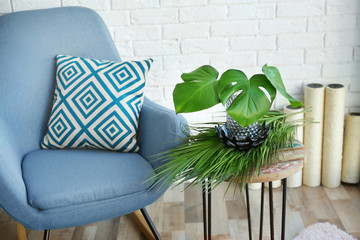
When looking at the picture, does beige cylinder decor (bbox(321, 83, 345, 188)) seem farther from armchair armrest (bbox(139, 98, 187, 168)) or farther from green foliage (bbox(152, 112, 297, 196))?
armchair armrest (bbox(139, 98, 187, 168))

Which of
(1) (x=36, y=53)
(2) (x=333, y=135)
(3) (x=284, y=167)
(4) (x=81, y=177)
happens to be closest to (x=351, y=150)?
(2) (x=333, y=135)

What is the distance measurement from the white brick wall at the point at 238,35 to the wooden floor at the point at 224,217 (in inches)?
18.7

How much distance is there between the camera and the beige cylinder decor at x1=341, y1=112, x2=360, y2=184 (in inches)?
85.5

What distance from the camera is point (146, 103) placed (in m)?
1.83

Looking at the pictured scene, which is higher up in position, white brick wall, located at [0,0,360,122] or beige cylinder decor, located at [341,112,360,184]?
white brick wall, located at [0,0,360,122]

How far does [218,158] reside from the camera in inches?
57.1

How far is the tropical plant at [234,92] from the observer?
4.38 ft

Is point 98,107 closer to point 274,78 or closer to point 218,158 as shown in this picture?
point 218,158

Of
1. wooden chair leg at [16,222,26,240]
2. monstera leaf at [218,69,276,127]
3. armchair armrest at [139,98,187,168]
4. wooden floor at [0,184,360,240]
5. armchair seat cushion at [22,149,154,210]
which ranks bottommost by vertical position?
wooden floor at [0,184,360,240]

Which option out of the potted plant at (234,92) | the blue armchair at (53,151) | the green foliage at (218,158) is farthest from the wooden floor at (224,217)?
the potted plant at (234,92)

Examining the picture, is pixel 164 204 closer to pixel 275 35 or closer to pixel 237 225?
pixel 237 225

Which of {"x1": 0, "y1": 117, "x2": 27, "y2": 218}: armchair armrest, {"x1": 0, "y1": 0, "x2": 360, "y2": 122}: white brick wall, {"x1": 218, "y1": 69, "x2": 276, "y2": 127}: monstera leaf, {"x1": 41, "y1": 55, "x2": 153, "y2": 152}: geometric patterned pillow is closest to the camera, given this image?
{"x1": 218, "y1": 69, "x2": 276, "y2": 127}: monstera leaf

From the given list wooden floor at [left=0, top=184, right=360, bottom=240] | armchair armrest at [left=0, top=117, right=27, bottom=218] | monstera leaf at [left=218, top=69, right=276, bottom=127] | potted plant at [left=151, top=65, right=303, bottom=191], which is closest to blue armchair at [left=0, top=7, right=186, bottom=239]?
armchair armrest at [left=0, top=117, right=27, bottom=218]

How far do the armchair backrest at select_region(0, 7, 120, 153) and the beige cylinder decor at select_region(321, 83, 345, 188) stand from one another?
3.08 ft
